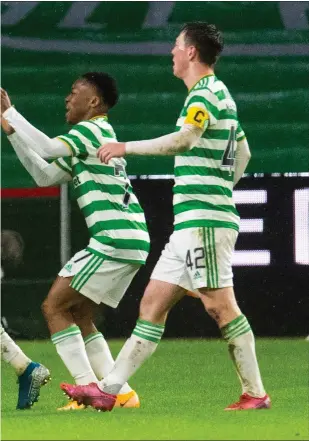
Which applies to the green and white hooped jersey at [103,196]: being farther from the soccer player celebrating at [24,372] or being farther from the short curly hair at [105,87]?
the soccer player celebrating at [24,372]

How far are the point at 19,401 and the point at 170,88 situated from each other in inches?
251

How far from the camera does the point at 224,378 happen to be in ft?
30.1

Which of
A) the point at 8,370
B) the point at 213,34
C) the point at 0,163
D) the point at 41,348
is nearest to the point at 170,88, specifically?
the point at 0,163

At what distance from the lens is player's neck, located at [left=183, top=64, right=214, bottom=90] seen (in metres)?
6.96

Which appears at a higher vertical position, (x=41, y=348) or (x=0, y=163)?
(x=0, y=163)

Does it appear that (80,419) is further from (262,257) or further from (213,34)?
(262,257)

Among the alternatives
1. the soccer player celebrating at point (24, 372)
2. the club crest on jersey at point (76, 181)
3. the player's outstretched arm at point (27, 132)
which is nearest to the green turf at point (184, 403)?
the soccer player celebrating at point (24, 372)

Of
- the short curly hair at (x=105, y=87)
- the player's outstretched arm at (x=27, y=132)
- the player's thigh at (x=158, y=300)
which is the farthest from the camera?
the short curly hair at (x=105, y=87)

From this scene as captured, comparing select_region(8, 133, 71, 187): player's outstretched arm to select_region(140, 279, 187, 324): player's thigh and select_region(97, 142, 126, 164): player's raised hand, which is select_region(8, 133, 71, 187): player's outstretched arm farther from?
select_region(140, 279, 187, 324): player's thigh

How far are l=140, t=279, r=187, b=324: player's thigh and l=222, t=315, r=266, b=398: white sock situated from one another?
0.98 ft

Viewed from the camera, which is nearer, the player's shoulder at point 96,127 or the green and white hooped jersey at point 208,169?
the green and white hooped jersey at point 208,169

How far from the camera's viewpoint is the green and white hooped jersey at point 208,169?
6.85m

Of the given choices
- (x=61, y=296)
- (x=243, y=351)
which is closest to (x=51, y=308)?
(x=61, y=296)

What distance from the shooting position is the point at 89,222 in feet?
24.9
